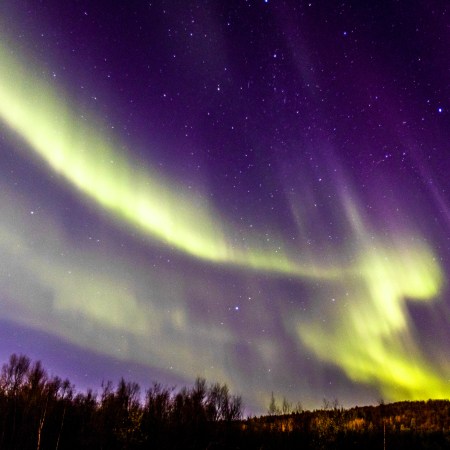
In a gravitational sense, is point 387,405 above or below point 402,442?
above

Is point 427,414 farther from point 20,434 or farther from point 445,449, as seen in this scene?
point 20,434

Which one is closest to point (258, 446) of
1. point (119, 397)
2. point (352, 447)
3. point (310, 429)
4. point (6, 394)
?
point (310, 429)

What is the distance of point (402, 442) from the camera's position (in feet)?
149

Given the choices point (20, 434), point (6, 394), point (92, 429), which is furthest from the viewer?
point (6, 394)

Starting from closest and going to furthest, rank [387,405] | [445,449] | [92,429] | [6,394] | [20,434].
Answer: [445,449] → [20,434] → [92,429] → [6,394] → [387,405]

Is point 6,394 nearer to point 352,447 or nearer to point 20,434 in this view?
point 20,434

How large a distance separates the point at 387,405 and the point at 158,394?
110ft

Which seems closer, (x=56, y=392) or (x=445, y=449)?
(x=445, y=449)

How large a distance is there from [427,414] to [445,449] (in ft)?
53.5

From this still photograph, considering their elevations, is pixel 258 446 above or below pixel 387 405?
below

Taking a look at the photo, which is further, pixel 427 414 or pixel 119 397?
pixel 119 397

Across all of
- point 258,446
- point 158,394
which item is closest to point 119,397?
point 158,394

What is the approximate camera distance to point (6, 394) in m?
64.4

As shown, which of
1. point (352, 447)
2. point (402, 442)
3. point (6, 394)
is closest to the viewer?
point (402, 442)
